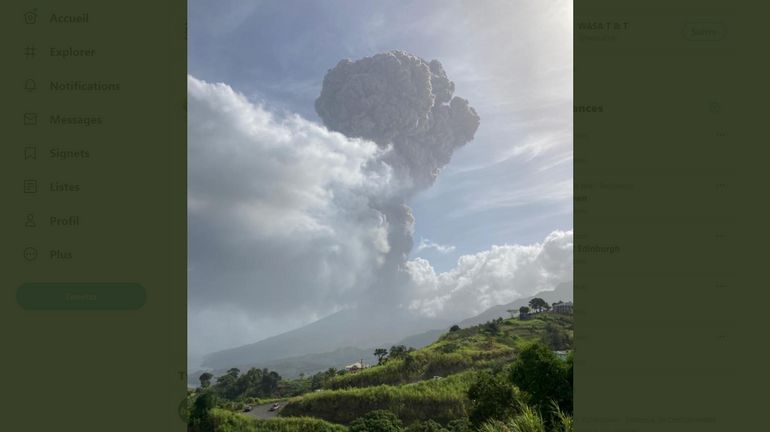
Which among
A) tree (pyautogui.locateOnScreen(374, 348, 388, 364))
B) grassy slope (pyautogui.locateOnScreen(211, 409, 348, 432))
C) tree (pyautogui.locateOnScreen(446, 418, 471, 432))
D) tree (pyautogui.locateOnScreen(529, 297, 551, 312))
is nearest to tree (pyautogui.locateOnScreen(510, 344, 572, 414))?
tree (pyautogui.locateOnScreen(446, 418, 471, 432))

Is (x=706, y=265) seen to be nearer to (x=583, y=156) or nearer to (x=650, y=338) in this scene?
(x=650, y=338)

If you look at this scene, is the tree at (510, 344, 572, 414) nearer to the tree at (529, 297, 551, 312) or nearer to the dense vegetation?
the dense vegetation
